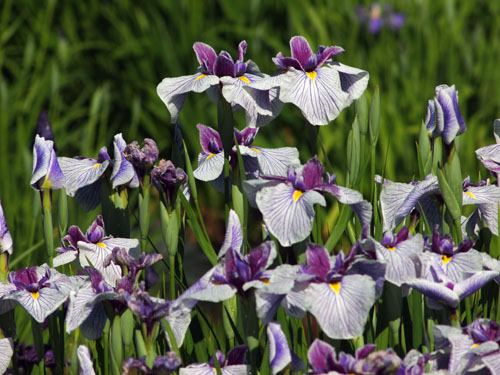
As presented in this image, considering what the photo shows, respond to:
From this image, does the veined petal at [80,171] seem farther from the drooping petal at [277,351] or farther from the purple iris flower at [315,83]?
the drooping petal at [277,351]

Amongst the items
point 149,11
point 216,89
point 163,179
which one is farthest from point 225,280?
point 149,11

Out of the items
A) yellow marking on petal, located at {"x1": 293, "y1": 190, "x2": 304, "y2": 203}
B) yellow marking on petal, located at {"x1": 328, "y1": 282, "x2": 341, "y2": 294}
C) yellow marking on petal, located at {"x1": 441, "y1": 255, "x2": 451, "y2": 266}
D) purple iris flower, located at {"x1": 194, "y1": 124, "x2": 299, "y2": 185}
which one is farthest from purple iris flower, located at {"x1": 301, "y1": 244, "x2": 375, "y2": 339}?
purple iris flower, located at {"x1": 194, "y1": 124, "x2": 299, "y2": 185}

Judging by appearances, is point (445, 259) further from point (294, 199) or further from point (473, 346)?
point (294, 199)

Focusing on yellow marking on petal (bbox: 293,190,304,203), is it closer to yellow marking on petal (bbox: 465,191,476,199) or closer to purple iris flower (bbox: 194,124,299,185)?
purple iris flower (bbox: 194,124,299,185)

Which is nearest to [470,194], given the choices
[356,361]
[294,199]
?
[294,199]

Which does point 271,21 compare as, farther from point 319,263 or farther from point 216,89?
point 319,263

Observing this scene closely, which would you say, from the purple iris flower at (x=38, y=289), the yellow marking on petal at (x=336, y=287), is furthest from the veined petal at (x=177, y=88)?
the yellow marking on petal at (x=336, y=287)

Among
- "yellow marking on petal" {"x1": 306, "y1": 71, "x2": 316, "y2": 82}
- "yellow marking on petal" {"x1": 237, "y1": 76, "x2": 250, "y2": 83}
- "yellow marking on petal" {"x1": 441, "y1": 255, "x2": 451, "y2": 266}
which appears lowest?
"yellow marking on petal" {"x1": 441, "y1": 255, "x2": 451, "y2": 266}
